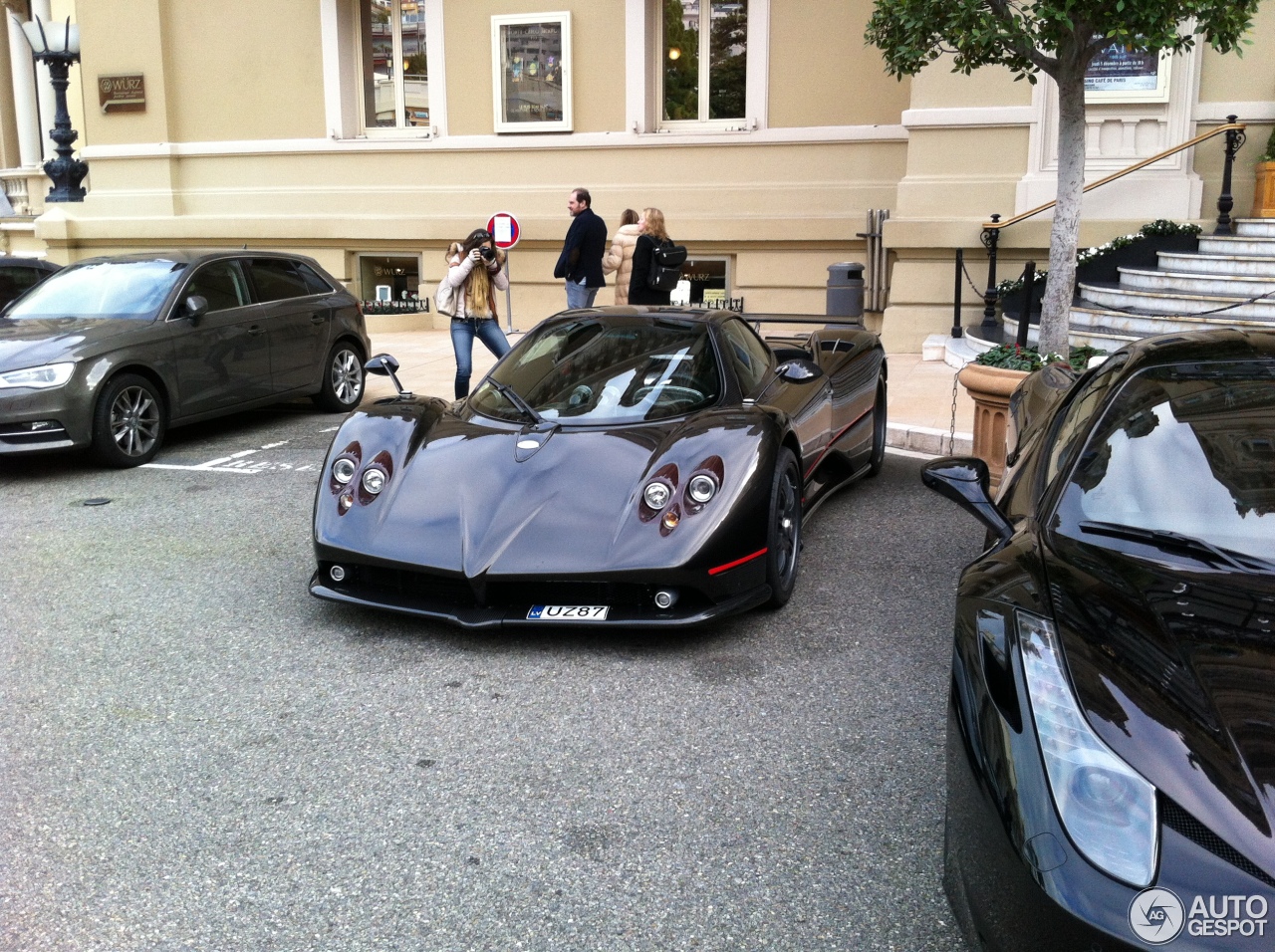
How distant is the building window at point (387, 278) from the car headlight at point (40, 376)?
978cm

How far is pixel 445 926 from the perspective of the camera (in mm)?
2924

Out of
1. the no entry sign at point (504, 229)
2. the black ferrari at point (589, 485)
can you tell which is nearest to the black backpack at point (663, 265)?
the no entry sign at point (504, 229)

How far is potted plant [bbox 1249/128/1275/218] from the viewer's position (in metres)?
12.4

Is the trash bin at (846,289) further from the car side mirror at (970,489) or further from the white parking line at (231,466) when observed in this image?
the car side mirror at (970,489)

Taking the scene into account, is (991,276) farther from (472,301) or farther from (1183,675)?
(1183,675)

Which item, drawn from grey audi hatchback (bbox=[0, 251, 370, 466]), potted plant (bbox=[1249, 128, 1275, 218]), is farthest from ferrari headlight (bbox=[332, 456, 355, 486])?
potted plant (bbox=[1249, 128, 1275, 218])

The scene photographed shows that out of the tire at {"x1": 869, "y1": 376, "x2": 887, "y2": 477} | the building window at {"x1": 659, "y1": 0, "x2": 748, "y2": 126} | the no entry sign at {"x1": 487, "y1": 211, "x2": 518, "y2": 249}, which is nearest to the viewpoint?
the tire at {"x1": 869, "y1": 376, "x2": 887, "y2": 477}

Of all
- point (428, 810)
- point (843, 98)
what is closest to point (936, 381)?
point (843, 98)

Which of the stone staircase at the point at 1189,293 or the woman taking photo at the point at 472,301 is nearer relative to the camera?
the woman taking photo at the point at 472,301

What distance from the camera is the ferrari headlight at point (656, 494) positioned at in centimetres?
474

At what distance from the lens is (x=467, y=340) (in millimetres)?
10453

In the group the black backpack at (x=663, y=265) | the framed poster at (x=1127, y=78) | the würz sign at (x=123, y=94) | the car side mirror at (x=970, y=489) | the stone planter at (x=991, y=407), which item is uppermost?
the würz sign at (x=123, y=94)

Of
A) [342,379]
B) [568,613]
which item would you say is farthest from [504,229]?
[568,613]

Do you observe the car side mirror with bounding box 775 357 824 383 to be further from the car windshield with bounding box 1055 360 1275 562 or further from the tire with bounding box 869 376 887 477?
the car windshield with bounding box 1055 360 1275 562
